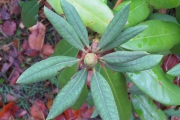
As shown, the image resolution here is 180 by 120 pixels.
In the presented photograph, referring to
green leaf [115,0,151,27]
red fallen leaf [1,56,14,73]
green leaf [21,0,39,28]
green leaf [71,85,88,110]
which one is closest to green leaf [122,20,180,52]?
green leaf [115,0,151,27]

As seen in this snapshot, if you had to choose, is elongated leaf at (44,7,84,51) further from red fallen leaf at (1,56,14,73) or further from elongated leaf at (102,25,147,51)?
red fallen leaf at (1,56,14,73)

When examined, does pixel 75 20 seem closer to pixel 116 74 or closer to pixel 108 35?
pixel 108 35

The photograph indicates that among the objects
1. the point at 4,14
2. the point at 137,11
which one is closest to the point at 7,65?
the point at 4,14

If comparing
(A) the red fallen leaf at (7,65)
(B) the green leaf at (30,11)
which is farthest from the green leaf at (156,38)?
(A) the red fallen leaf at (7,65)

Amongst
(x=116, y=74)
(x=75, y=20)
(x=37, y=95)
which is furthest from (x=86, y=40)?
(x=37, y=95)

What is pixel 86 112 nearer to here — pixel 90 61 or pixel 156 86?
pixel 156 86

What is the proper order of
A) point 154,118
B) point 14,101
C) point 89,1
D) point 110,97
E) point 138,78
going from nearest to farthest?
point 110,97 → point 89,1 → point 138,78 → point 154,118 → point 14,101
